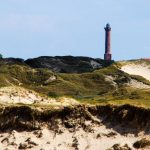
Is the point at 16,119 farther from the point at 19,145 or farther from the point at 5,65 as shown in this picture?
the point at 5,65

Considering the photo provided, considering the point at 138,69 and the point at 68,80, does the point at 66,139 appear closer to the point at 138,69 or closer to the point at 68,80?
the point at 68,80

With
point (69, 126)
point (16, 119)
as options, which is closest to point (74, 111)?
point (69, 126)

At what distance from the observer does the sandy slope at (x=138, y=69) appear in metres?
189

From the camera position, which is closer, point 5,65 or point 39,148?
point 39,148

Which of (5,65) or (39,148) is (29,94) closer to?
(39,148)

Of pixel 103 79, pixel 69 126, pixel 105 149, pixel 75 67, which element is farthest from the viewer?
pixel 75 67

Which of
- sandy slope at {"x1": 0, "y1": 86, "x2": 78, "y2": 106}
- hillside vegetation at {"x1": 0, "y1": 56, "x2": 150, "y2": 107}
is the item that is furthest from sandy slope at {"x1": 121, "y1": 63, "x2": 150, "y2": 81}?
sandy slope at {"x1": 0, "y1": 86, "x2": 78, "y2": 106}

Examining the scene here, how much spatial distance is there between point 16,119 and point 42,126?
282 cm

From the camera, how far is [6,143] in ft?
221

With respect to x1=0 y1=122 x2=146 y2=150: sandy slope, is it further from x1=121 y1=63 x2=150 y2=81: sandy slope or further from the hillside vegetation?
x1=121 y1=63 x2=150 y2=81: sandy slope

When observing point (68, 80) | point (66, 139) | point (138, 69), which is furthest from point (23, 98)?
point (138, 69)

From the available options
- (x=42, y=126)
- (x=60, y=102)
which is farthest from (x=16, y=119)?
(x=60, y=102)

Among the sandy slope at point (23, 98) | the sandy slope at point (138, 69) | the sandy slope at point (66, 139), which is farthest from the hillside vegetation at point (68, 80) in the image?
the sandy slope at point (66, 139)

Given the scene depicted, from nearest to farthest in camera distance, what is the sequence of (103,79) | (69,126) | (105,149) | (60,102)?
(105,149) < (69,126) < (60,102) < (103,79)
